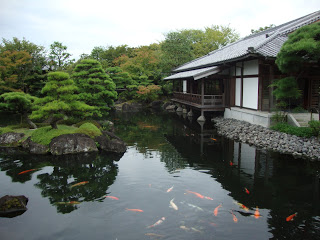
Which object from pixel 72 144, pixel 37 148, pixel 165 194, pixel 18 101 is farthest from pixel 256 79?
pixel 18 101

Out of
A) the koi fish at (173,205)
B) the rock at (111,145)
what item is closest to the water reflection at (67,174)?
the rock at (111,145)

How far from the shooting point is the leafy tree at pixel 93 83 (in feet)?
53.4

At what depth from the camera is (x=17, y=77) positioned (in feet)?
86.7

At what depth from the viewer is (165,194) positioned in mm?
7383

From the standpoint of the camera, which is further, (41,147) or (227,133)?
(227,133)

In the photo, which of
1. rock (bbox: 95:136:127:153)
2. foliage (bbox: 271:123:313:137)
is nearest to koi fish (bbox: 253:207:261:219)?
foliage (bbox: 271:123:313:137)

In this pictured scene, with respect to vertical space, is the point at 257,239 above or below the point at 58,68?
below

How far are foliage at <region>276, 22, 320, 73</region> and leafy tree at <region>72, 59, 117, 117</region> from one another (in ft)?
34.1

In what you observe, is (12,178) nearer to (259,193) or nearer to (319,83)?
(259,193)

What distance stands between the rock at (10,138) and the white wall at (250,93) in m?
13.6

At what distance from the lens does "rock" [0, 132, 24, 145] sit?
Answer: 13.0m

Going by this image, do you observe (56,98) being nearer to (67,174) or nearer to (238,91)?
(67,174)

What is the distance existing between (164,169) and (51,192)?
3989mm

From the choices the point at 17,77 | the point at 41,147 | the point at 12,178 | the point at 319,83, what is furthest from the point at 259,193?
the point at 17,77
